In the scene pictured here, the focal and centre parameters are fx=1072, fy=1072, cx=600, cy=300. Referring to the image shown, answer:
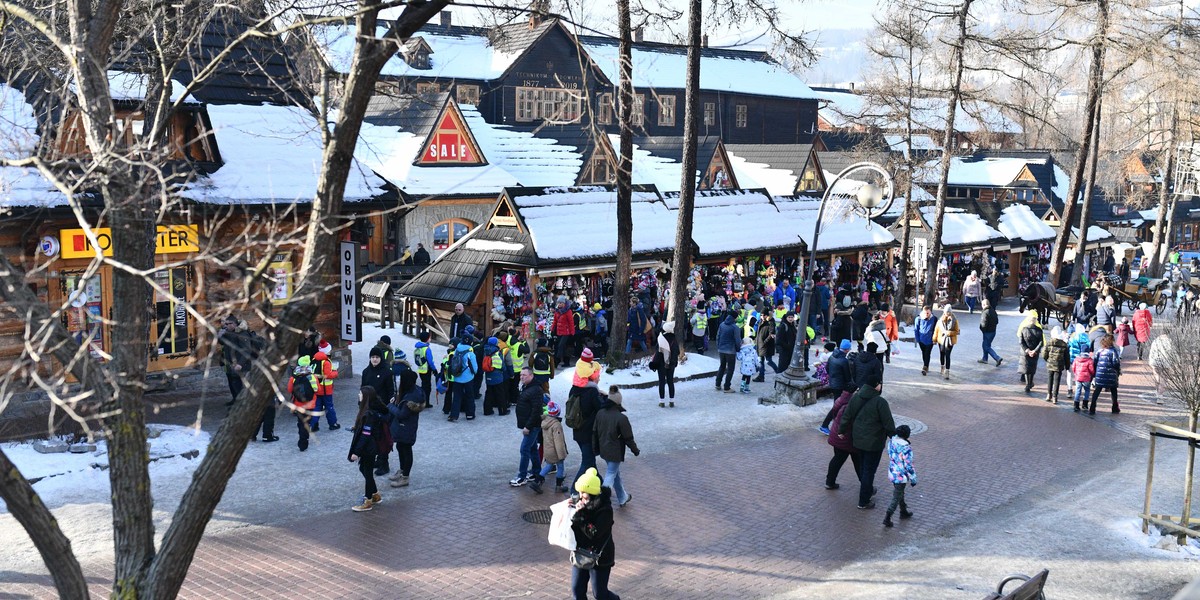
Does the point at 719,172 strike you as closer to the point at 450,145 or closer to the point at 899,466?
the point at 450,145

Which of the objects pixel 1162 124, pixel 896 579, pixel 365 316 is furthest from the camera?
pixel 1162 124

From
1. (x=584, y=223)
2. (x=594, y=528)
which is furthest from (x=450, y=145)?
(x=594, y=528)

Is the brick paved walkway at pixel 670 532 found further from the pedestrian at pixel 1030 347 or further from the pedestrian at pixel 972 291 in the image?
the pedestrian at pixel 972 291

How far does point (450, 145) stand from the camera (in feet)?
115

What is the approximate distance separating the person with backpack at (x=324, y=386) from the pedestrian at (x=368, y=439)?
2932 millimetres

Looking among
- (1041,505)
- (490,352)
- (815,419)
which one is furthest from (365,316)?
(1041,505)

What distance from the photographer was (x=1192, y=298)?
32.2 meters

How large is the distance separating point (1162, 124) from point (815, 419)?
106 ft

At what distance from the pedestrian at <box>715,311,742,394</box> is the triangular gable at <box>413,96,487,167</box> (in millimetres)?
16897

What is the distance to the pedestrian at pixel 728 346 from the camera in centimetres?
1988

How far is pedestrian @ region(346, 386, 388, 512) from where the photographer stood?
12719mm

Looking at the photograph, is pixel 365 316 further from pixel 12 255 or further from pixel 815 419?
pixel 815 419

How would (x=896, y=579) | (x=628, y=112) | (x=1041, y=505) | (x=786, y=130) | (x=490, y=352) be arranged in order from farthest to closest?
(x=786, y=130) < (x=628, y=112) < (x=490, y=352) < (x=1041, y=505) < (x=896, y=579)

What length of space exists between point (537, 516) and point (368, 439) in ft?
7.27
